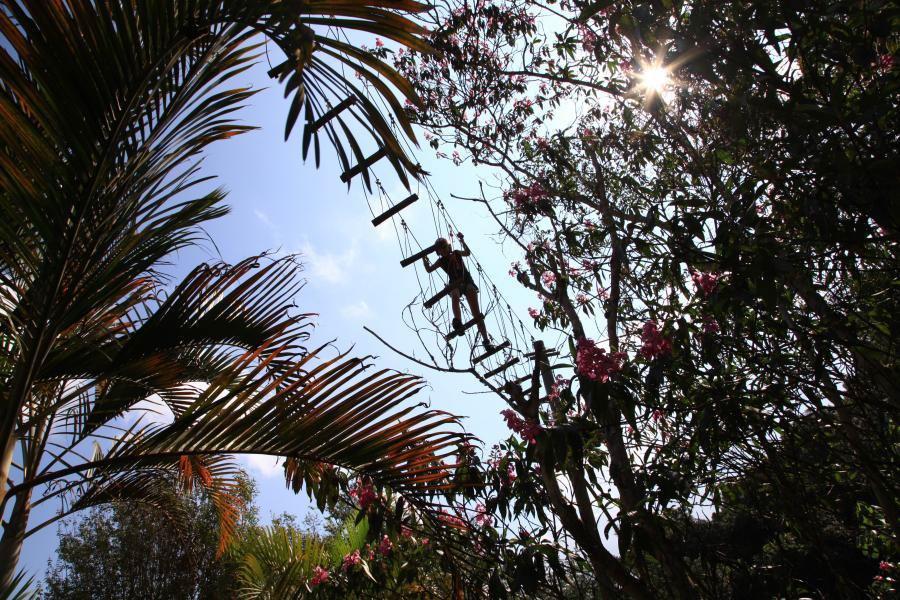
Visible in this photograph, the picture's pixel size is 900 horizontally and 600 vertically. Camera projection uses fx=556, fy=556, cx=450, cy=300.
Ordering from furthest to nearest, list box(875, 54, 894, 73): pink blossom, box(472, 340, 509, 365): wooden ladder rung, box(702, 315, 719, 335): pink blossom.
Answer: box(472, 340, 509, 365): wooden ladder rung
box(702, 315, 719, 335): pink blossom
box(875, 54, 894, 73): pink blossom

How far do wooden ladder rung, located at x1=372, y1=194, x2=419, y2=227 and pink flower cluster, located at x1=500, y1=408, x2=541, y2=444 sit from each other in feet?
4.37

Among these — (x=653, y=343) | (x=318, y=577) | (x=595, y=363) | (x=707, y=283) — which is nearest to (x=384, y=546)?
(x=318, y=577)

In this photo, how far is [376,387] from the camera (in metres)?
1.62

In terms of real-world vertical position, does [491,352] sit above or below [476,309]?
below

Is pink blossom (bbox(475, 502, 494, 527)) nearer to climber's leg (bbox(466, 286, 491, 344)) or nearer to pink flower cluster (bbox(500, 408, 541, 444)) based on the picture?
pink flower cluster (bbox(500, 408, 541, 444))

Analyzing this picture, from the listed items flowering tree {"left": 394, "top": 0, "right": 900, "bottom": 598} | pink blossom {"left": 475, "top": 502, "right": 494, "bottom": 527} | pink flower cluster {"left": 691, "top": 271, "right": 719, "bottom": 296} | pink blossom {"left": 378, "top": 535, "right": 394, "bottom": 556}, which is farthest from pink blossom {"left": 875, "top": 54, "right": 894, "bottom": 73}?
pink blossom {"left": 378, "top": 535, "right": 394, "bottom": 556}

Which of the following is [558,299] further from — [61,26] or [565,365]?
[61,26]

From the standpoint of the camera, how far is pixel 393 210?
2.84m

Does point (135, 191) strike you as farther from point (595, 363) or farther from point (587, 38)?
point (587, 38)

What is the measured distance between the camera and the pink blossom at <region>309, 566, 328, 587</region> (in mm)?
3824

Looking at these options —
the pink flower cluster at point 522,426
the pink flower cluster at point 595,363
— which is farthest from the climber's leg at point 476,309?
the pink flower cluster at point 595,363

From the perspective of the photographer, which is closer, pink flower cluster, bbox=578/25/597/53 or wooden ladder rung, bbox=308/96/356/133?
wooden ladder rung, bbox=308/96/356/133

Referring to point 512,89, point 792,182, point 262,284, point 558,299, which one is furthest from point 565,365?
point 512,89

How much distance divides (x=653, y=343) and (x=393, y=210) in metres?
1.52
